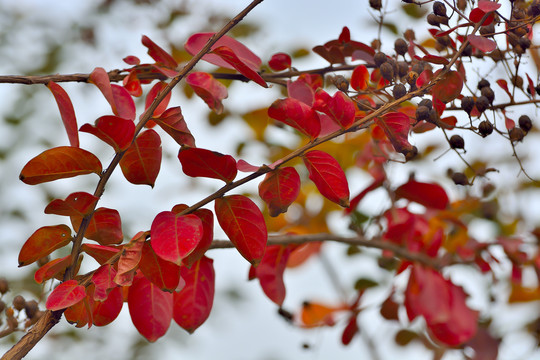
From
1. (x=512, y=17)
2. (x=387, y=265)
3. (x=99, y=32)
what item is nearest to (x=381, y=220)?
(x=387, y=265)

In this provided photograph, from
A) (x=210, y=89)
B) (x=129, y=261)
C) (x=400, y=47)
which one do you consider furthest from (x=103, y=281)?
(x=400, y=47)

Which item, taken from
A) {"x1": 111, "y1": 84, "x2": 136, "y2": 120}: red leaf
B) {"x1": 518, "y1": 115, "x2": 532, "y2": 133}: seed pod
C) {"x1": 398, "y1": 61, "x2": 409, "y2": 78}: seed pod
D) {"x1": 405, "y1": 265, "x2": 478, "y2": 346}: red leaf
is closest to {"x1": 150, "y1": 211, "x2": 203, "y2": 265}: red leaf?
{"x1": 111, "y1": 84, "x2": 136, "y2": 120}: red leaf

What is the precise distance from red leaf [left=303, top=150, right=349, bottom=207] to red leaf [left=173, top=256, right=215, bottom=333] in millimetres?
180

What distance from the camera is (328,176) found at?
0.53m

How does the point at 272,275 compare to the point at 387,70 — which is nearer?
the point at 387,70

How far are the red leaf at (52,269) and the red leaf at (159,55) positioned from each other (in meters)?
0.26

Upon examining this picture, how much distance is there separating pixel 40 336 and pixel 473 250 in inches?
28.0

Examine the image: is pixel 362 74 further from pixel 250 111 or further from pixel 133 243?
pixel 250 111

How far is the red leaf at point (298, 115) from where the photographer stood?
532mm

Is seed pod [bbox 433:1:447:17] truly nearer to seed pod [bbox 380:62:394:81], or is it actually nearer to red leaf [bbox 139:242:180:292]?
seed pod [bbox 380:62:394:81]

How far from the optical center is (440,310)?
2.94ft

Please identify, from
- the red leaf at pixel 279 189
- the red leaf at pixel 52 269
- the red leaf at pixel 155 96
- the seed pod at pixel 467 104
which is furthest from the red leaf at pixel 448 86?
the red leaf at pixel 52 269

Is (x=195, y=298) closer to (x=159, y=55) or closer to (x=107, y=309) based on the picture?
(x=107, y=309)

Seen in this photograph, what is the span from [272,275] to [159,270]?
0.27 m
